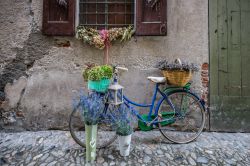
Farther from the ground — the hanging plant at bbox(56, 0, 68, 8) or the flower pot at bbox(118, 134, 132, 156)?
the hanging plant at bbox(56, 0, 68, 8)

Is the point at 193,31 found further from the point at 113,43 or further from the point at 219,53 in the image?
the point at 113,43

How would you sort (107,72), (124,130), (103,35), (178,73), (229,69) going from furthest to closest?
1. (229,69)
2. (103,35)
3. (178,73)
4. (107,72)
5. (124,130)

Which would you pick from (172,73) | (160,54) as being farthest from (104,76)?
(160,54)

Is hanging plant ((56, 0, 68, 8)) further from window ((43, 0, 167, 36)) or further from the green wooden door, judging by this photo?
the green wooden door

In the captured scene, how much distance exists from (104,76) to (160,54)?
4.09ft

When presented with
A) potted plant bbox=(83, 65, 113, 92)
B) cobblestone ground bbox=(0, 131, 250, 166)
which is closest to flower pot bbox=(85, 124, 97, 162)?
cobblestone ground bbox=(0, 131, 250, 166)

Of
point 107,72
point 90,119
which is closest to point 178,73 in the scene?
point 107,72

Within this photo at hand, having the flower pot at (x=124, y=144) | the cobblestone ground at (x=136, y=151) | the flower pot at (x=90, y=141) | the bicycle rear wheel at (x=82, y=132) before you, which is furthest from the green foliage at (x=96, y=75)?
the cobblestone ground at (x=136, y=151)

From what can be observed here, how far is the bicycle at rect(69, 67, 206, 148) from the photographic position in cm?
328

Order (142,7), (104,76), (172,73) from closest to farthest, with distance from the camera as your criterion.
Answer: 1. (104,76)
2. (172,73)
3. (142,7)

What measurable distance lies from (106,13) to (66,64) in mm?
1099

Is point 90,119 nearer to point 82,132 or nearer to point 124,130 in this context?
point 124,130

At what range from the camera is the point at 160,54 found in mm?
3869

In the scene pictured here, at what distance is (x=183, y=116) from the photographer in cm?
349
